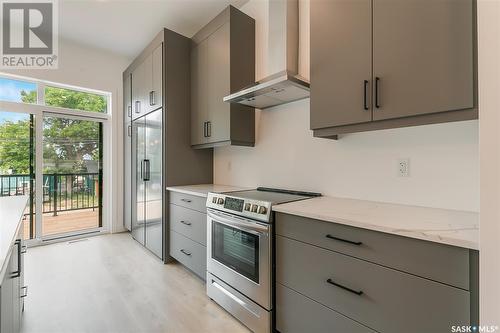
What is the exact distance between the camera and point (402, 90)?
52.2 inches

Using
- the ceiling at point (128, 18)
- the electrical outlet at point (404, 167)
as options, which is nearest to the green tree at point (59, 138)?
the ceiling at point (128, 18)

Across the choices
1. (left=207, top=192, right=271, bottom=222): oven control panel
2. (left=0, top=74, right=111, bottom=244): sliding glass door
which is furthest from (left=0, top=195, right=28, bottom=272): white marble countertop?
(left=0, top=74, right=111, bottom=244): sliding glass door

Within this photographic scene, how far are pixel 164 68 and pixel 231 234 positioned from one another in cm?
220

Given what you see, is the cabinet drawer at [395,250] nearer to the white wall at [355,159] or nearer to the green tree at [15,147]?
the white wall at [355,159]

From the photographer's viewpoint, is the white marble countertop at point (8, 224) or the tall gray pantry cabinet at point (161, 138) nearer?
the white marble countertop at point (8, 224)

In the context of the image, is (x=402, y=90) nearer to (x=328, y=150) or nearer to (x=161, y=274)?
(x=328, y=150)

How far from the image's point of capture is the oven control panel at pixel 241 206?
1.68m

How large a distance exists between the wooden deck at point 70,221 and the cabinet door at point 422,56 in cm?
467

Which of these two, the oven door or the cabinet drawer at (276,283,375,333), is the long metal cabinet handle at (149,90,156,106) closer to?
the oven door

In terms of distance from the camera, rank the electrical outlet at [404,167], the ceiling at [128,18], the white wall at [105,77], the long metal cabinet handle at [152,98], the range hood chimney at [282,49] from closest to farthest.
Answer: the electrical outlet at [404,167]
the range hood chimney at [282,49]
the ceiling at [128,18]
the long metal cabinet handle at [152,98]
the white wall at [105,77]

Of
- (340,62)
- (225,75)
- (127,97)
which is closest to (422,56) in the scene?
(340,62)

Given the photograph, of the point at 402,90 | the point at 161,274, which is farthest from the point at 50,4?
the point at 402,90

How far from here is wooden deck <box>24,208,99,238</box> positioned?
3.82 meters

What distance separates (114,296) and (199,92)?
7.69ft
